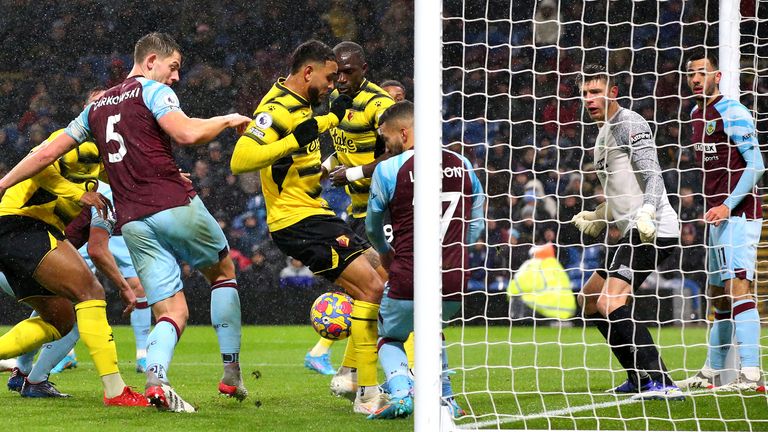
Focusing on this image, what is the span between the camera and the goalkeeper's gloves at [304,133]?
17.2 feet

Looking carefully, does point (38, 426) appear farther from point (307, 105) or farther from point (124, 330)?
point (124, 330)

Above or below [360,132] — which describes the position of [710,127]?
below

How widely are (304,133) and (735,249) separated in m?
2.65

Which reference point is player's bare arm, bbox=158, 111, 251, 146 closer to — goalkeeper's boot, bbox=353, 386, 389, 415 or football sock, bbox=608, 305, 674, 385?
goalkeeper's boot, bbox=353, 386, 389, 415

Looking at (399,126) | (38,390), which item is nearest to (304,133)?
(399,126)

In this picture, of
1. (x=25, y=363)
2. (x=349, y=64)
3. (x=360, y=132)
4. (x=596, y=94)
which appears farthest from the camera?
(x=360, y=132)

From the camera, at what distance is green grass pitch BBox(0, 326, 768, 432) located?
4559 millimetres

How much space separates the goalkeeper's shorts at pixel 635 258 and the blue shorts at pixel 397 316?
43.6 inches

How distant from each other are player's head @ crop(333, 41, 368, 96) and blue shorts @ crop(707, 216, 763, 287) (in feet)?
8.66

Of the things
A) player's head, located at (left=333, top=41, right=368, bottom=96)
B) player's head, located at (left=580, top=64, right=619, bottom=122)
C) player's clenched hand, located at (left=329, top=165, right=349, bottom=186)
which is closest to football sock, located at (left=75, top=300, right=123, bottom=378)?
player's clenched hand, located at (left=329, top=165, right=349, bottom=186)

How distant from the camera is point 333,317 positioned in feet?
19.7

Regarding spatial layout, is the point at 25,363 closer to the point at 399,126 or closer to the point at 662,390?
the point at 399,126

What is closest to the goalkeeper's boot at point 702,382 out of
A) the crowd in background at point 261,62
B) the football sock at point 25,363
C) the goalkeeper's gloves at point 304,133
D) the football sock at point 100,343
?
Answer: the goalkeeper's gloves at point 304,133

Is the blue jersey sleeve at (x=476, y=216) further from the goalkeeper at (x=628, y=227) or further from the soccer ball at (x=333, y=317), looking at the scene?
the soccer ball at (x=333, y=317)
